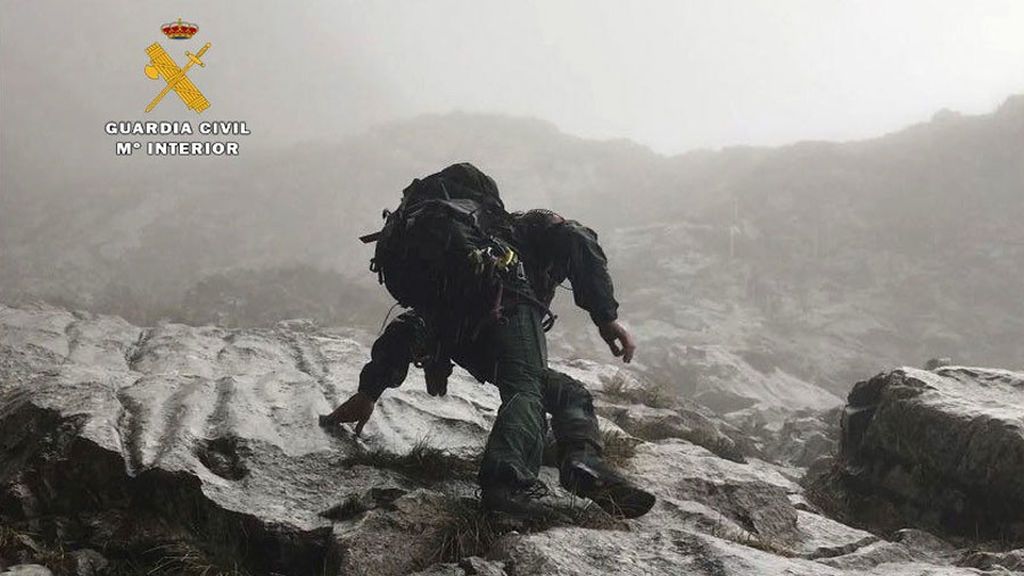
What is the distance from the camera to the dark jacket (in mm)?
4266

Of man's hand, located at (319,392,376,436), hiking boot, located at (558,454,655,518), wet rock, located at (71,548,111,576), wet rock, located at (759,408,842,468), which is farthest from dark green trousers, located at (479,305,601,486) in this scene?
wet rock, located at (759,408,842,468)

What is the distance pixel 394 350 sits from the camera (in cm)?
462

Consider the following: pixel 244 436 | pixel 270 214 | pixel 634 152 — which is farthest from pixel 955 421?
pixel 634 152

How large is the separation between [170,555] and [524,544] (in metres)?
1.77

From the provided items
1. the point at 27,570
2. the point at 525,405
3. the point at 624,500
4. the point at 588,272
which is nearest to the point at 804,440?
the point at 588,272

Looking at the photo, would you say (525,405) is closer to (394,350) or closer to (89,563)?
(394,350)

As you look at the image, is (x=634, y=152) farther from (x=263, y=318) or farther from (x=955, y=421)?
(x=955, y=421)

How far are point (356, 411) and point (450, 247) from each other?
1.52m

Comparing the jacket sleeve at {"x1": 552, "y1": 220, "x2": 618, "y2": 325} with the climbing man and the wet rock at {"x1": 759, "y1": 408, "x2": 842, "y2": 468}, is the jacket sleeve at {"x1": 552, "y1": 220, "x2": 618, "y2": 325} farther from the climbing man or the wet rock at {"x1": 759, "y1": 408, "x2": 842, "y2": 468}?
the wet rock at {"x1": 759, "y1": 408, "x2": 842, "y2": 468}

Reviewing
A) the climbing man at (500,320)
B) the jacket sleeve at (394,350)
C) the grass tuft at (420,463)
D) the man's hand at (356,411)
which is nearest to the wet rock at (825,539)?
the climbing man at (500,320)

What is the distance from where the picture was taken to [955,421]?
506 centimetres

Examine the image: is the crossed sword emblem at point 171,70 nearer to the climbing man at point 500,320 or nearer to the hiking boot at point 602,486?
the climbing man at point 500,320

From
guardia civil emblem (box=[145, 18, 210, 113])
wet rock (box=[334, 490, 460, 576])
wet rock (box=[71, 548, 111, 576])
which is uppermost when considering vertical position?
guardia civil emblem (box=[145, 18, 210, 113])

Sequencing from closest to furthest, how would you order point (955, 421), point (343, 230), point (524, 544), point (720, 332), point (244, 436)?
point (524, 544)
point (244, 436)
point (955, 421)
point (720, 332)
point (343, 230)
